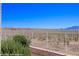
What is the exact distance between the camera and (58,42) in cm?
341

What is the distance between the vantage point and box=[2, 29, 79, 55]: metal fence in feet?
11.1

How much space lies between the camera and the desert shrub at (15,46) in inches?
131

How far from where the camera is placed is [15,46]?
3.37 metres

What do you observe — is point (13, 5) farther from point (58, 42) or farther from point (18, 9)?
point (58, 42)

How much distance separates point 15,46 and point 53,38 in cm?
42

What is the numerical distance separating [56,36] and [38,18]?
277 millimetres

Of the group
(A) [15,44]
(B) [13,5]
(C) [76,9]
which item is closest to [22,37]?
(A) [15,44]

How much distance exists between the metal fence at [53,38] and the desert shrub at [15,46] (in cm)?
6

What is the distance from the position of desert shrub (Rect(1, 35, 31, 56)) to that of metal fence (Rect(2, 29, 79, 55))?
0.06m

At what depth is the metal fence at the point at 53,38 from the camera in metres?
3.38

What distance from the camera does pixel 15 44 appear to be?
3.37 meters

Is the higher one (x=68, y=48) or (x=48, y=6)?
(x=48, y=6)

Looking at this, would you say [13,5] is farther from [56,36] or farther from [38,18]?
[56,36]

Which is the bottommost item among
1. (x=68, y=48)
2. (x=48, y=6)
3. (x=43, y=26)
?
(x=68, y=48)
